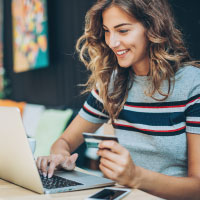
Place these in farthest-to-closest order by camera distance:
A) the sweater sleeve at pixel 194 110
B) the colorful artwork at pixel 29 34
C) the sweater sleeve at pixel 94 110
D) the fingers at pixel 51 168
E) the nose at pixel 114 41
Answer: the colorful artwork at pixel 29 34
the sweater sleeve at pixel 94 110
the nose at pixel 114 41
the sweater sleeve at pixel 194 110
the fingers at pixel 51 168

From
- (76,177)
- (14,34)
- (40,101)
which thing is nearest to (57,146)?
(76,177)

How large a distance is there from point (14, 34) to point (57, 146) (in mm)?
3816

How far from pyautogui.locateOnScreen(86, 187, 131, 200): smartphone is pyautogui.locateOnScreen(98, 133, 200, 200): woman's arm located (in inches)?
1.2

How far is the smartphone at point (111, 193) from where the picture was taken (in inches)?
35.1

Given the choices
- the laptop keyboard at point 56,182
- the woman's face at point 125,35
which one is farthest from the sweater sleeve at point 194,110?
the laptop keyboard at point 56,182

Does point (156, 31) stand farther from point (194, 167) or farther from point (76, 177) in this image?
point (76, 177)

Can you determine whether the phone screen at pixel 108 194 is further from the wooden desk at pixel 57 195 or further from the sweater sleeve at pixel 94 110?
the sweater sleeve at pixel 94 110

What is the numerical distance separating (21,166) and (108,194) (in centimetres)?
28

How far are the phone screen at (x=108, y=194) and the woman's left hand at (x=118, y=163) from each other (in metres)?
0.04

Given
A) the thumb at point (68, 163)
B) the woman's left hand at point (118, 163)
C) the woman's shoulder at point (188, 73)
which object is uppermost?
the woman's shoulder at point (188, 73)

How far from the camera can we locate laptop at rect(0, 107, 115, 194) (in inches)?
36.9

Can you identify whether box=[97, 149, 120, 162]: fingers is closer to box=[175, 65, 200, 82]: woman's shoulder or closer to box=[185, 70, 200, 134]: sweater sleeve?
box=[185, 70, 200, 134]: sweater sleeve

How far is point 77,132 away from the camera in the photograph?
166 cm

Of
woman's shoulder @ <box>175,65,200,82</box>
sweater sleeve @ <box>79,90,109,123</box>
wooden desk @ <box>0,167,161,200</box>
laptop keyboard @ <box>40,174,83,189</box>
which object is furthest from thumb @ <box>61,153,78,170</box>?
woman's shoulder @ <box>175,65,200,82</box>
